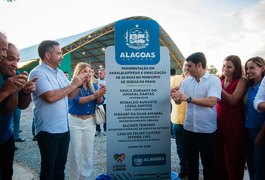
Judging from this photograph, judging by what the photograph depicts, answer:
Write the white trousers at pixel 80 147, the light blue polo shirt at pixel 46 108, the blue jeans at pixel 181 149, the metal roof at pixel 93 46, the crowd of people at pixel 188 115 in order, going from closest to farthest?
the crowd of people at pixel 188 115 < the light blue polo shirt at pixel 46 108 < the white trousers at pixel 80 147 < the blue jeans at pixel 181 149 < the metal roof at pixel 93 46

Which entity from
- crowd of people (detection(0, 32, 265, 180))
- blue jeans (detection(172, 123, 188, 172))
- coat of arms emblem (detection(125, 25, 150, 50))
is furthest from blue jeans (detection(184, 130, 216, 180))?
coat of arms emblem (detection(125, 25, 150, 50))

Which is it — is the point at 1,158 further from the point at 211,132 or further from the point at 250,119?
the point at 250,119

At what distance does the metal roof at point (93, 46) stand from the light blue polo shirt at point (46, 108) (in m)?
14.7

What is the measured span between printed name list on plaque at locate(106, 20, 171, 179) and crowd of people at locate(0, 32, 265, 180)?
290 millimetres

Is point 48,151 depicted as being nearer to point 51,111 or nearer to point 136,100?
point 51,111

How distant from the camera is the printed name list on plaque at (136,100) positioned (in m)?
3.07

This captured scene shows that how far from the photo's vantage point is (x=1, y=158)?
2.44 metres

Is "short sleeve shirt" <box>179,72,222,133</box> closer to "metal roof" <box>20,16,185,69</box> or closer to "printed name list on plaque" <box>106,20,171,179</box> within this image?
"printed name list on plaque" <box>106,20,171,179</box>

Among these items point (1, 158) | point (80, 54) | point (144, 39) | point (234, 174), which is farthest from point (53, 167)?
point (80, 54)

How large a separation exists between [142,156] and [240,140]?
1.34m

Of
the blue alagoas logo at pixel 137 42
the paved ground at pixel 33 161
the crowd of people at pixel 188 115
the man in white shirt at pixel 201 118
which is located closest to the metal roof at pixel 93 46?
the paved ground at pixel 33 161

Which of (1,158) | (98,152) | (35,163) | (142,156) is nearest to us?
(1,158)

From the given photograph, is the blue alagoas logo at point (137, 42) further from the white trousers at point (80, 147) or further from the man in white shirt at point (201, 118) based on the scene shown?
the white trousers at point (80, 147)

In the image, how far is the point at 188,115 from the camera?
323cm
